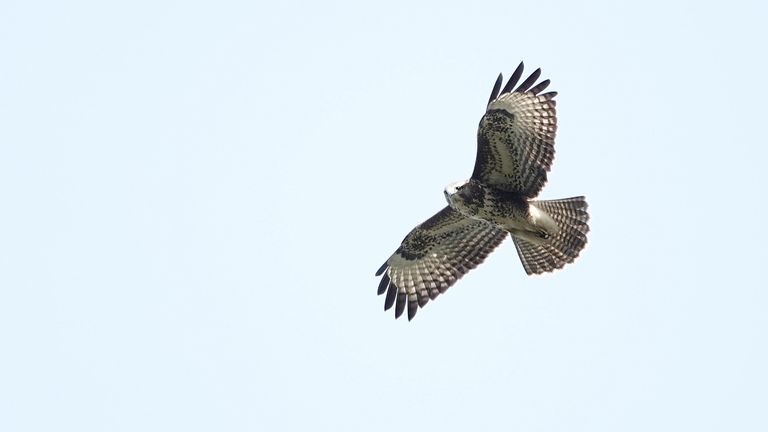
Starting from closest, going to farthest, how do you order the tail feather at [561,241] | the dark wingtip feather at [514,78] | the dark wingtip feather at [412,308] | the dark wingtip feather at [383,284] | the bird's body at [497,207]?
the dark wingtip feather at [514,78]
the bird's body at [497,207]
the tail feather at [561,241]
the dark wingtip feather at [412,308]
the dark wingtip feather at [383,284]

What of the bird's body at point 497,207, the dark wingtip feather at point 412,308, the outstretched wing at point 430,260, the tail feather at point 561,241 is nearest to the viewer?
the bird's body at point 497,207

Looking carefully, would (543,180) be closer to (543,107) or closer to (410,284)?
(543,107)

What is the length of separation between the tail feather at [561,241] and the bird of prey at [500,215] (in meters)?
0.01

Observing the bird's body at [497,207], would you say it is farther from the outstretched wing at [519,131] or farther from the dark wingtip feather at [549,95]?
the dark wingtip feather at [549,95]

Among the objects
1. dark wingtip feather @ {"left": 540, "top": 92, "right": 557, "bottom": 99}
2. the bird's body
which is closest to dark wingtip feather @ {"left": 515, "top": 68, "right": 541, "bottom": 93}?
dark wingtip feather @ {"left": 540, "top": 92, "right": 557, "bottom": 99}

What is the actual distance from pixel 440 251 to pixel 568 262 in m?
1.59

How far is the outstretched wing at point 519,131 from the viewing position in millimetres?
12648

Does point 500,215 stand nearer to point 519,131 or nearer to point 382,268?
point 519,131

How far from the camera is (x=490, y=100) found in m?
12.7

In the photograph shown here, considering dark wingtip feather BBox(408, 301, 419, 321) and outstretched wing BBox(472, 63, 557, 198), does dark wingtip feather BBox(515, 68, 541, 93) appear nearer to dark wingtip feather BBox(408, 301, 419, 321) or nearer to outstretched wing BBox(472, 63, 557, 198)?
outstretched wing BBox(472, 63, 557, 198)

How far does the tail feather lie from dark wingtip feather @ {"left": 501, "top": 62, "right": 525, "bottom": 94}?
131cm

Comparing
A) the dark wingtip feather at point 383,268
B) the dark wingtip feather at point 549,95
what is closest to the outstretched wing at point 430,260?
the dark wingtip feather at point 383,268

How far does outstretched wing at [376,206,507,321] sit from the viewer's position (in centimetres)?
1408

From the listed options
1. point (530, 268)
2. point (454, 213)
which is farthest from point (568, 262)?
point (454, 213)
